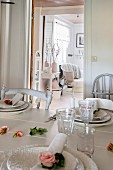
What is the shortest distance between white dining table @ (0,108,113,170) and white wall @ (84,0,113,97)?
99.5 inches

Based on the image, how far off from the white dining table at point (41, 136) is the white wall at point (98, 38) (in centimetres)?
253

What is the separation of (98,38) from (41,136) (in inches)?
123

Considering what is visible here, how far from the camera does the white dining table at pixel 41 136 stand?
0.92 meters

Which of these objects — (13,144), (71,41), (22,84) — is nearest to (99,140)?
(13,144)

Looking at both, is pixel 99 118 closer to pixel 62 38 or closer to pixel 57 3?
pixel 57 3

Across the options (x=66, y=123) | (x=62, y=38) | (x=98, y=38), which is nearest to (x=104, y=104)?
(x=66, y=123)

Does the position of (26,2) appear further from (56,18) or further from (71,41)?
(71,41)

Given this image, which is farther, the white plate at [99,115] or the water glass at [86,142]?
the white plate at [99,115]

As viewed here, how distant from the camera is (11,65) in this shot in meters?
4.21

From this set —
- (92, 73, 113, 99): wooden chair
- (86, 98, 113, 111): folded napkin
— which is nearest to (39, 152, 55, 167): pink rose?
(86, 98, 113, 111): folded napkin

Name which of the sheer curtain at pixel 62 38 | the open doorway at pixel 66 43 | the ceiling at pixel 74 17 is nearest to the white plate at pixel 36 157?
the open doorway at pixel 66 43

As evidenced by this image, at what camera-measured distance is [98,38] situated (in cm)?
396

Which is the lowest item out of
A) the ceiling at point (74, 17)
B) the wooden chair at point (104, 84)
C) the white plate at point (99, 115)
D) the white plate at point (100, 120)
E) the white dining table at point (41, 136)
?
Answer: the white dining table at point (41, 136)

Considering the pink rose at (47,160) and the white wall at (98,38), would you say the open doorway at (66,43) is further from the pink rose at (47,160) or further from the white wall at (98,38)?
the pink rose at (47,160)
